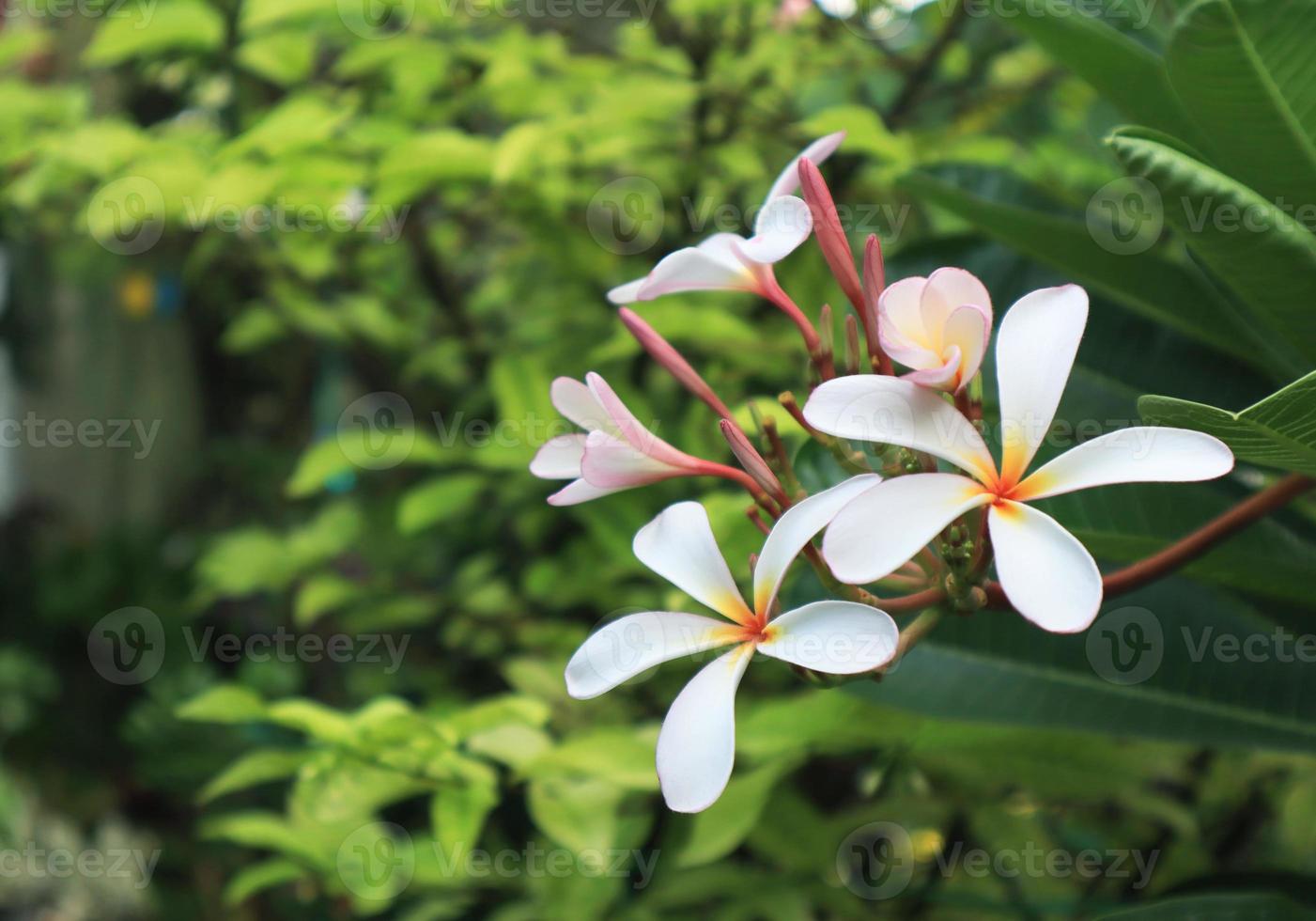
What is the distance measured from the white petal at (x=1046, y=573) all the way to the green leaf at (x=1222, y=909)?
37cm

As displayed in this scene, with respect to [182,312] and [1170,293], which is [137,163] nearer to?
[1170,293]

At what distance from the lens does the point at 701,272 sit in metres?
0.52

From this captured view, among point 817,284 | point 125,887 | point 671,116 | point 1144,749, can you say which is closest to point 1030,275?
point 817,284

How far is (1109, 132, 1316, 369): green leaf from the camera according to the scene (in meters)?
0.42

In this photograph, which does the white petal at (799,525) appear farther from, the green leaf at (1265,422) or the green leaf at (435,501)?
the green leaf at (435,501)

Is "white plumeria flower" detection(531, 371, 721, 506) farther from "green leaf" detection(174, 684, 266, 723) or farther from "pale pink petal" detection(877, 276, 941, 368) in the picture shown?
"green leaf" detection(174, 684, 266, 723)

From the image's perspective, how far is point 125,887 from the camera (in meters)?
2.02

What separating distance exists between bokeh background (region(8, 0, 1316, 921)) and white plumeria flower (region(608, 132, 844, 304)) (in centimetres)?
14

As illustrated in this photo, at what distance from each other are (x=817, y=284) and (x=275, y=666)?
2.82ft

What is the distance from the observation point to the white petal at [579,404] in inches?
19.3

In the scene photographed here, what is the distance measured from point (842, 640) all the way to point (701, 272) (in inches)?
8.6

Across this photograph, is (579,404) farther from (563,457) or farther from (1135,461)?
(1135,461)

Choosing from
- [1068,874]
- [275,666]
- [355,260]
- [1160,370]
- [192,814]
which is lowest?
[192,814]

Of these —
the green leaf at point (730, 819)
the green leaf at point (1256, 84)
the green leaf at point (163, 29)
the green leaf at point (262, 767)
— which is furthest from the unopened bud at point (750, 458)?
the green leaf at point (163, 29)
